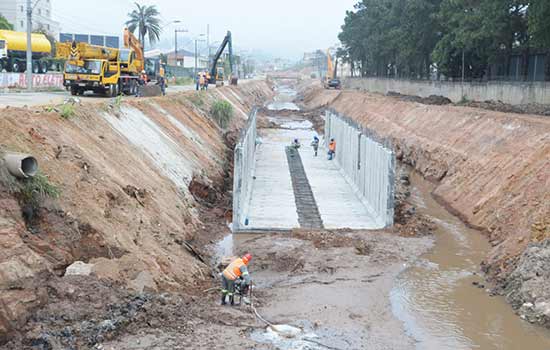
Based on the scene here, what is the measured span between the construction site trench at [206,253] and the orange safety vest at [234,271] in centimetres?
64

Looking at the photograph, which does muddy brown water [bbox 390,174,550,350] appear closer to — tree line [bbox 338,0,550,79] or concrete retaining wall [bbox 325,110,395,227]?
concrete retaining wall [bbox 325,110,395,227]

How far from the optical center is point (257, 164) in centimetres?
3412

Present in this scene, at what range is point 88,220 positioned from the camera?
1241cm

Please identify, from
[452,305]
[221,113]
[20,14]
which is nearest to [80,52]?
[221,113]

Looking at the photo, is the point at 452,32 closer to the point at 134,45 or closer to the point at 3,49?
the point at 134,45

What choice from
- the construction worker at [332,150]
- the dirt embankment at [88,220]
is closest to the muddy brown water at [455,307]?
the dirt embankment at [88,220]

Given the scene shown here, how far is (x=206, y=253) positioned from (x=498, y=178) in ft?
40.5

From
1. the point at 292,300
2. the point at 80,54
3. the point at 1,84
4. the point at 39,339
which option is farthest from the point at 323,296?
the point at 1,84

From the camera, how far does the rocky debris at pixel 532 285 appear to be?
12984 millimetres

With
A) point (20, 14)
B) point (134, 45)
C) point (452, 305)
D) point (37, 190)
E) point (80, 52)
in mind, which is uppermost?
point (20, 14)

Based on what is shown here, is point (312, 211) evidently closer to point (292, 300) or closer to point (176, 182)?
point (176, 182)

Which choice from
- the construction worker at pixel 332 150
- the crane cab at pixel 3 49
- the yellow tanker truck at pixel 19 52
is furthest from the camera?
the yellow tanker truck at pixel 19 52

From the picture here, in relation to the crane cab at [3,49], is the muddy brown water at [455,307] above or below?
below

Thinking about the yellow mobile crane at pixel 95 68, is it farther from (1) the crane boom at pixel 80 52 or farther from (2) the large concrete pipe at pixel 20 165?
(2) the large concrete pipe at pixel 20 165
